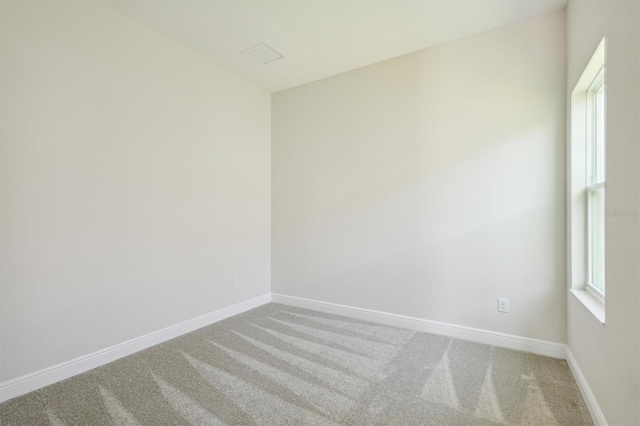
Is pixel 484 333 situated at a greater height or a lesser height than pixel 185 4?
lesser

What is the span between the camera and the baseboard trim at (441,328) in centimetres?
237

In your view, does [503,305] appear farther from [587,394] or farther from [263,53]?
[263,53]

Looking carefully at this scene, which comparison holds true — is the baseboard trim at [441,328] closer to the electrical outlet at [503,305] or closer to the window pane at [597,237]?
the electrical outlet at [503,305]

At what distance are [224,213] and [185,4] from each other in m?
1.88

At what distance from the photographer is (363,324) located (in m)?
3.05

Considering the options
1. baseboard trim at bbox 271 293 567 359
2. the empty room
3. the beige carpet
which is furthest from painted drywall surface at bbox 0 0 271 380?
baseboard trim at bbox 271 293 567 359

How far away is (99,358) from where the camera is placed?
2.24 metres

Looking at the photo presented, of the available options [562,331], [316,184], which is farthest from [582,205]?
[316,184]

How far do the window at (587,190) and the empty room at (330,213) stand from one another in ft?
0.05

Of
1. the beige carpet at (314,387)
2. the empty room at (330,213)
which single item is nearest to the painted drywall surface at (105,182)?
the empty room at (330,213)

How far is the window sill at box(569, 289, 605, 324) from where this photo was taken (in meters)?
1.60

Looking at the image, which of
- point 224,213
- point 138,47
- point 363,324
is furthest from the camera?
point 224,213

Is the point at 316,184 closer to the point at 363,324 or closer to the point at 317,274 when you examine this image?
the point at 317,274

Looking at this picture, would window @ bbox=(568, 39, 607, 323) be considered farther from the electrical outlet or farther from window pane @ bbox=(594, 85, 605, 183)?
the electrical outlet
